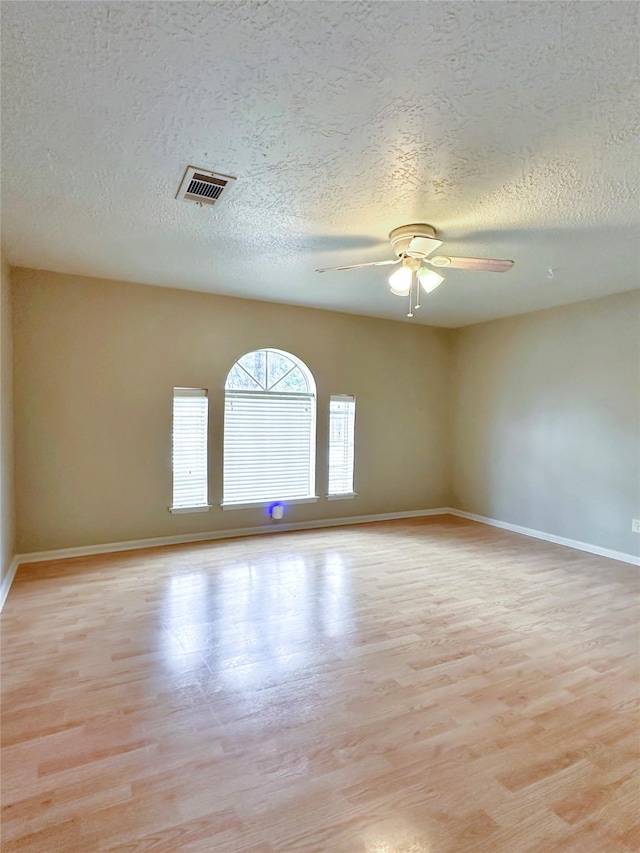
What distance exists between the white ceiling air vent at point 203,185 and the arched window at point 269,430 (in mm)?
2400

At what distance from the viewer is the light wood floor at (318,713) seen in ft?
4.76

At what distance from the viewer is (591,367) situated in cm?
449

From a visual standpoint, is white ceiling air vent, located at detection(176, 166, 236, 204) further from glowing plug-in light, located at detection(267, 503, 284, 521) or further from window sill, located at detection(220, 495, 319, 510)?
glowing plug-in light, located at detection(267, 503, 284, 521)

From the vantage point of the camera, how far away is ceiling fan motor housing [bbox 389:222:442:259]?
2.84 meters

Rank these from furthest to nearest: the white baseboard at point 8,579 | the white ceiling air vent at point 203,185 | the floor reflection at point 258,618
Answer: the white baseboard at point 8,579, the floor reflection at point 258,618, the white ceiling air vent at point 203,185

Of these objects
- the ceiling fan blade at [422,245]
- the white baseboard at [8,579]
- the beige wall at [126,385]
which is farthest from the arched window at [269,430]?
the ceiling fan blade at [422,245]

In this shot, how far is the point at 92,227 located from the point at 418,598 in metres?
3.57

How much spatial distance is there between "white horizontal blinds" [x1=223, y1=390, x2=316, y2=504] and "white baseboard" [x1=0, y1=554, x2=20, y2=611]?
1942 mm

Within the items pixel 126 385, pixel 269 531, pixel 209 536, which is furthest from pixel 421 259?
pixel 209 536

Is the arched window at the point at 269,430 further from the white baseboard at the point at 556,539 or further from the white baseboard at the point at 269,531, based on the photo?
the white baseboard at the point at 556,539

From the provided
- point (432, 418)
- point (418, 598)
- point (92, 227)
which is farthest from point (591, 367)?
point (92, 227)

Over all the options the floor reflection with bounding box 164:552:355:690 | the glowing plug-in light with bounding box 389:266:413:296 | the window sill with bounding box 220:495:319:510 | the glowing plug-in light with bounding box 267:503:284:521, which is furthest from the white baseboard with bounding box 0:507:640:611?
the glowing plug-in light with bounding box 389:266:413:296

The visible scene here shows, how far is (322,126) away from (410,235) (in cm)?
113

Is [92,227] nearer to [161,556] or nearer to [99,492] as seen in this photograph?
[99,492]
